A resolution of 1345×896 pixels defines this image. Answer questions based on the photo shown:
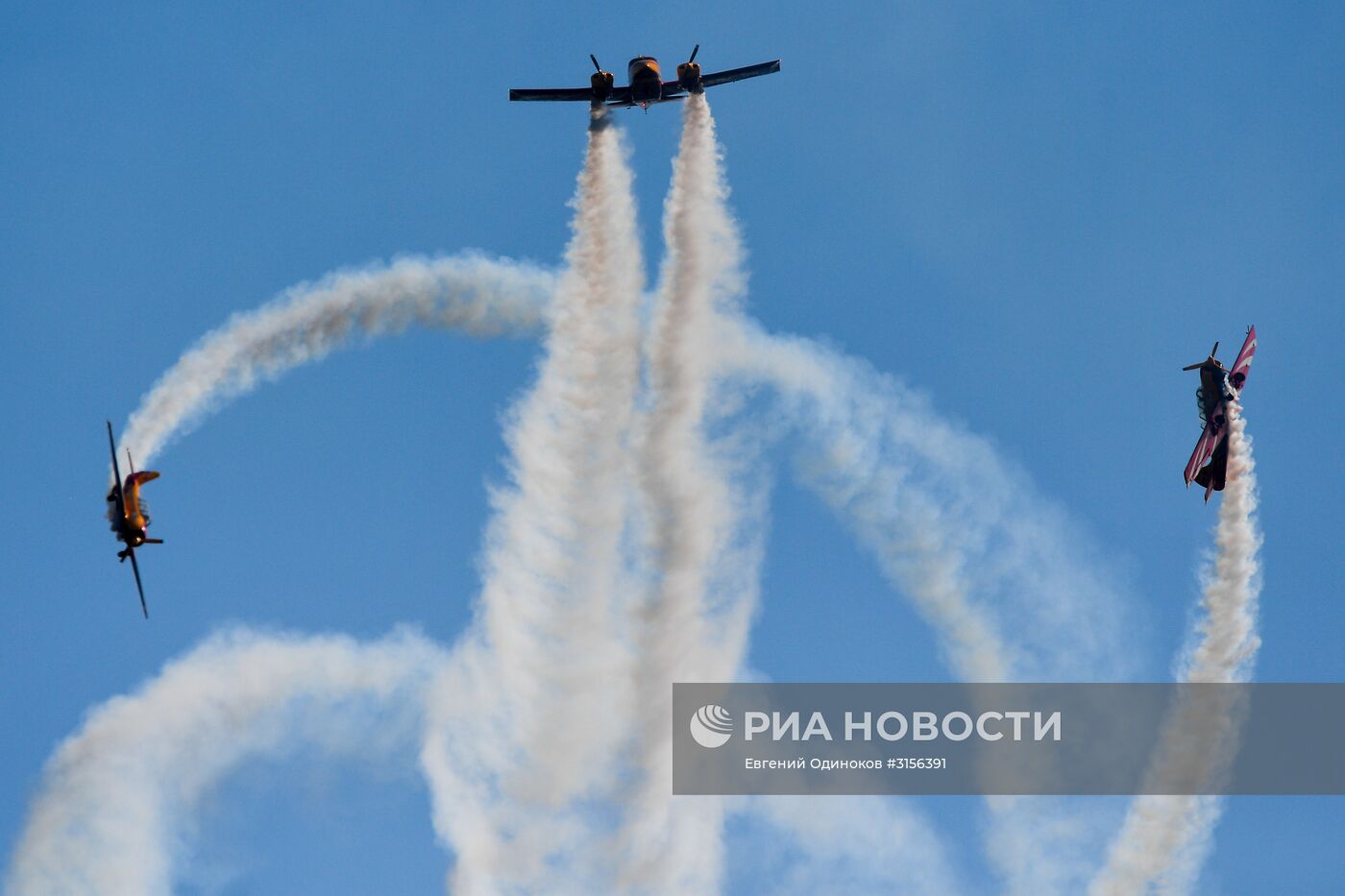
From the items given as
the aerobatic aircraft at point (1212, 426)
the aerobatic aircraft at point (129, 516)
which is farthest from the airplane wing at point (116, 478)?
the aerobatic aircraft at point (1212, 426)

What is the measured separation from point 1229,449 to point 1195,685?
8.72 meters

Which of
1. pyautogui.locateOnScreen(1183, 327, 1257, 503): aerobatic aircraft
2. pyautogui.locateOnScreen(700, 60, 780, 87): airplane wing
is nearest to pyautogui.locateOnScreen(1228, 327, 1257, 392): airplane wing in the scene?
pyautogui.locateOnScreen(1183, 327, 1257, 503): aerobatic aircraft

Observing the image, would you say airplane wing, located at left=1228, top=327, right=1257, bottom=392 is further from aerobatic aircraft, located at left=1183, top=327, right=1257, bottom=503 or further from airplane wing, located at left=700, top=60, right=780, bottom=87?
airplane wing, located at left=700, top=60, right=780, bottom=87

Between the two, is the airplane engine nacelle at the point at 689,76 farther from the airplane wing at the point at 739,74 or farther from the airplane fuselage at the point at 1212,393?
the airplane fuselage at the point at 1212,393

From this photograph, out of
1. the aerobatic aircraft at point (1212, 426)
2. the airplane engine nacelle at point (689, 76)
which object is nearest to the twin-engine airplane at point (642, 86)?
the airplane engine nacelle at point (689, 76)

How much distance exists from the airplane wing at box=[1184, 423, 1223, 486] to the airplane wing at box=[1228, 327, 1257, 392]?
1926 mm

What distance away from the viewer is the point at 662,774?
61156 millimetres

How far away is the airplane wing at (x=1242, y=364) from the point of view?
224ft

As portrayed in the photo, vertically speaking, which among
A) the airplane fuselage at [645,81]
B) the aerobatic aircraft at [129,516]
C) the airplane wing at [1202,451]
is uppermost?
the airplane fuselage at [645,81]

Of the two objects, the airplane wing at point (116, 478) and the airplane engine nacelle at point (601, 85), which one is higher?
the airplane engine nacelle at point (601, 85)

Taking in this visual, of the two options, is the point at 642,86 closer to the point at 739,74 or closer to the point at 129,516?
the point at 739,74

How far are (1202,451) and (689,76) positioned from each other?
21060 mm

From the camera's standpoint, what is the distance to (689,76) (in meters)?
68.3

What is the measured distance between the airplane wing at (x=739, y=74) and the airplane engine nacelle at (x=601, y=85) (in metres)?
3.30
